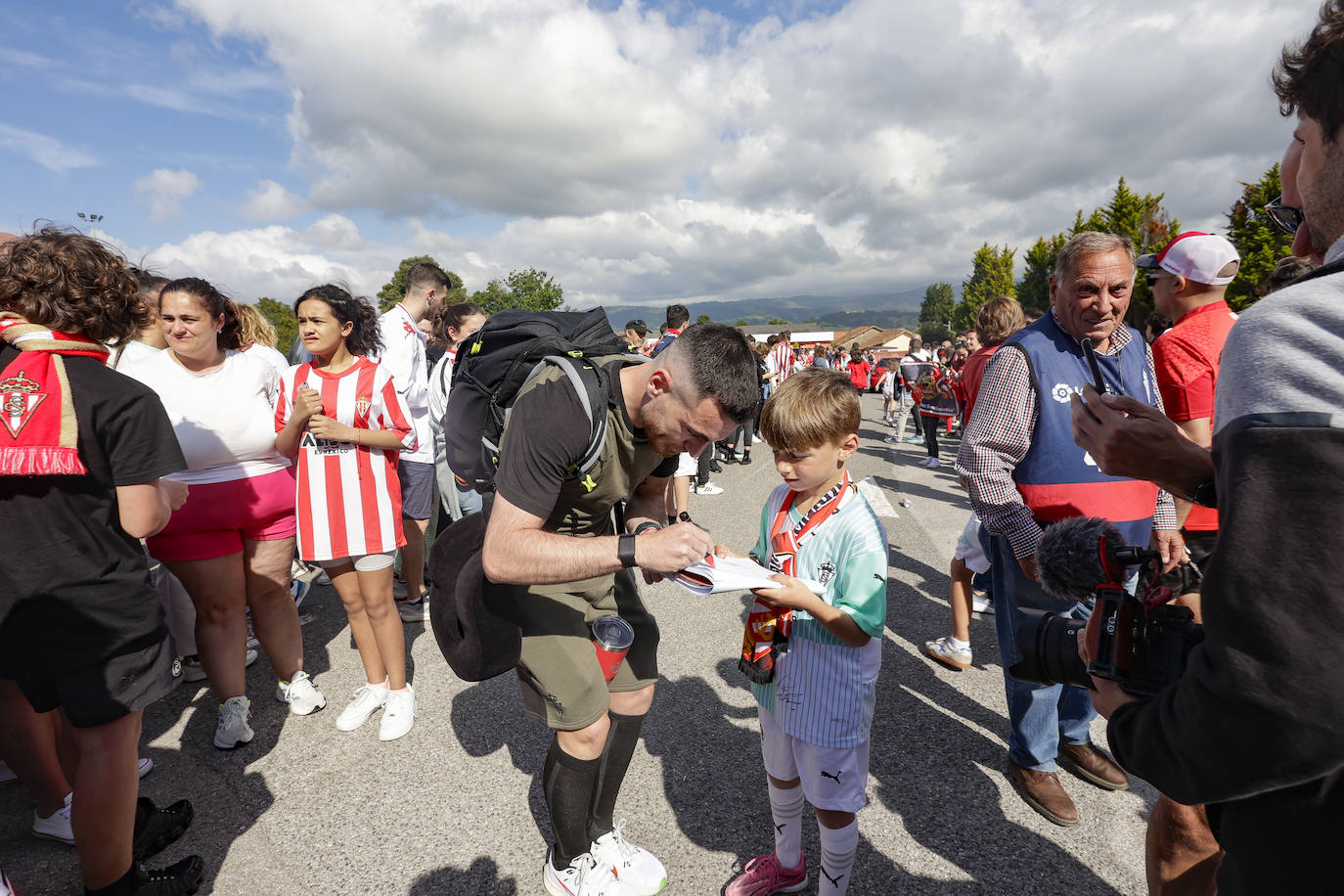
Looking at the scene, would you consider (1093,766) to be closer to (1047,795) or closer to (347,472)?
(1047,795)

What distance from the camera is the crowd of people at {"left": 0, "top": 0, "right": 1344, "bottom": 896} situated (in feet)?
2.70

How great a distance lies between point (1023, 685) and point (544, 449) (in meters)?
2.41

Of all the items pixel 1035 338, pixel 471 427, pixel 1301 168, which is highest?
pixel 1301 168

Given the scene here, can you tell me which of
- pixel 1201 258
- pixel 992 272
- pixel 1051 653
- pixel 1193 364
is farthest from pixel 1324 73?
pixel 992 272

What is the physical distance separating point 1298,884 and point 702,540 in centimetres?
131

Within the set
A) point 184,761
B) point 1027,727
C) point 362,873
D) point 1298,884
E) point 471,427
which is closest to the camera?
point 1298,884

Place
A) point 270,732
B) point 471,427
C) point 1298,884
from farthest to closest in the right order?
point 270,732
point 471,427
point 1298,884

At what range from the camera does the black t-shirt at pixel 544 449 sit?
5.99 feet

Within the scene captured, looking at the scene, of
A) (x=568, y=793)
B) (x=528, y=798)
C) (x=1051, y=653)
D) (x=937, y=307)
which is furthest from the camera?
(x=937, y=307)

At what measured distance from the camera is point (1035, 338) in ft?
8.43

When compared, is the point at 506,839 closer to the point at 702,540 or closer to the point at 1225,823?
the point at 702,540

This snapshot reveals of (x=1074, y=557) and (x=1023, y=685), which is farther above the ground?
(x=1074, y=557)

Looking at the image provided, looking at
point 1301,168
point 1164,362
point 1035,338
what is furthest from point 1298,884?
point 1164,362

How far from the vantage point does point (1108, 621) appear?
117 cm
